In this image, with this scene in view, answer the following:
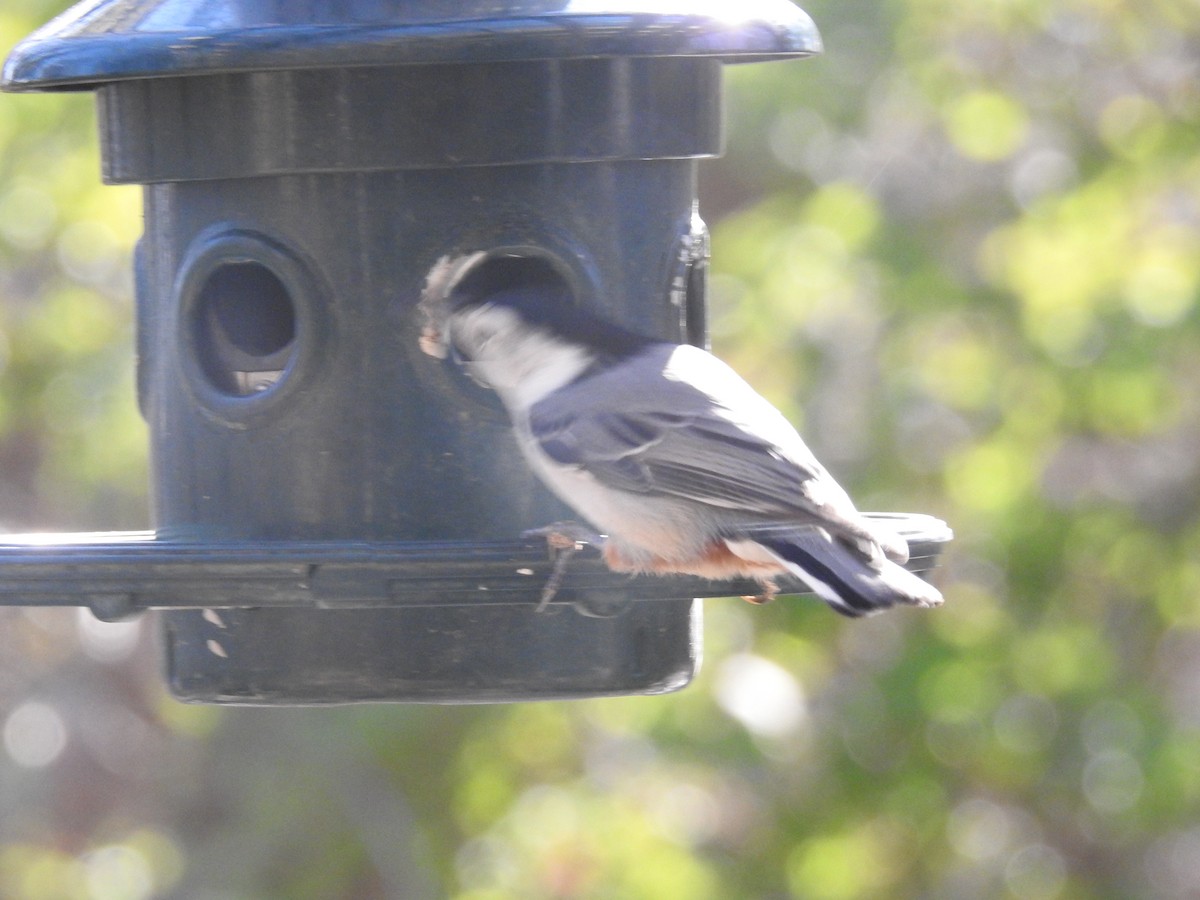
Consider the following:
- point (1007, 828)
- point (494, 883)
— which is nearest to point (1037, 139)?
point (1007, 828)

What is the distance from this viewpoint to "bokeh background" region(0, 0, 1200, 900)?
7.03 m

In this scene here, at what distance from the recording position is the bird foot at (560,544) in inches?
128

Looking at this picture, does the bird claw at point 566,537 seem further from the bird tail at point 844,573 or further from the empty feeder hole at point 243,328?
the empty feeder hole at point 243,328

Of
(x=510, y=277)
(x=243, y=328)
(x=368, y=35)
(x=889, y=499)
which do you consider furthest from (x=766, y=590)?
(x=889, y=499)

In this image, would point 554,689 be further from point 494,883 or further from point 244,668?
point 494,883

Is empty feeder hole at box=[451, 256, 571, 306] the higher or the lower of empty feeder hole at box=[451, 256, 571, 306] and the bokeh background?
the higher

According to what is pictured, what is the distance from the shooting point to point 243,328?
4.15 metres

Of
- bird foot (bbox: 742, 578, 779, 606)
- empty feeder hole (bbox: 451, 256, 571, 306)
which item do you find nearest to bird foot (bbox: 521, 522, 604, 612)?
bird foot (bbox: 742, 578, 779, 606)

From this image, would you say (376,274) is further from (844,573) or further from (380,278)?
(844,573)

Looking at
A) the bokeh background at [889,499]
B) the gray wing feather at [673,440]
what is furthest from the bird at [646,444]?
the bokeh background at [889,499]

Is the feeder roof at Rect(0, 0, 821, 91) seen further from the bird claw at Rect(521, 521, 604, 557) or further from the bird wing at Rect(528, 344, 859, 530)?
the bird claw at Rect(521, 521, 604, 557)

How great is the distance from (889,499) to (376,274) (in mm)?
3781

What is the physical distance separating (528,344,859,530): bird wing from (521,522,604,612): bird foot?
165 mm

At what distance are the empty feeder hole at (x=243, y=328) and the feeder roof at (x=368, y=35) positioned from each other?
0.53 meters
